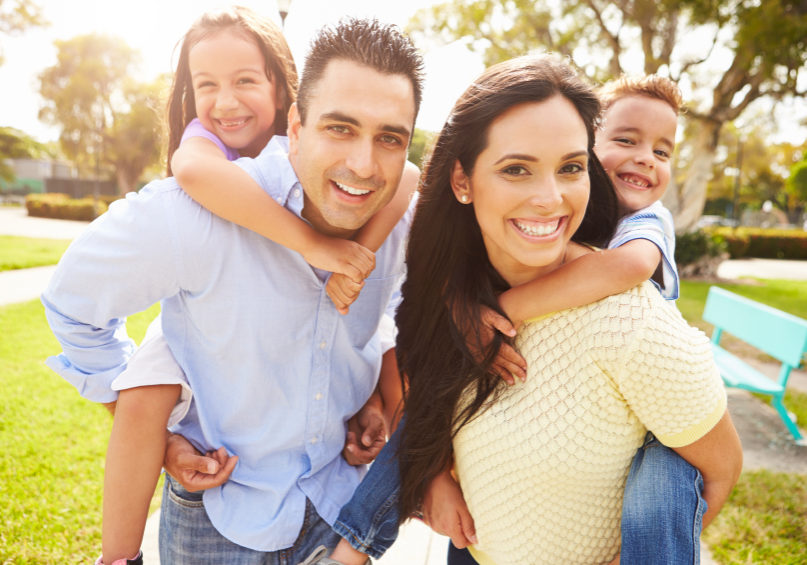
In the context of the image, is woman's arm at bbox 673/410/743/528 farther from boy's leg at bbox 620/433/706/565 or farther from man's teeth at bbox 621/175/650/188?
man's teeth at bbox 621/175/650/188

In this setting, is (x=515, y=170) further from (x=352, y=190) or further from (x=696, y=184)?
(x=696, y=184)

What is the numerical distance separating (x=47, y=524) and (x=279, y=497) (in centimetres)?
254

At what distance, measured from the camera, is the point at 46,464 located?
4.00 m

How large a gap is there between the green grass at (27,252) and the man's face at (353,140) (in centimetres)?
1119

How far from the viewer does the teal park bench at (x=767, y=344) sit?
14.0 ft

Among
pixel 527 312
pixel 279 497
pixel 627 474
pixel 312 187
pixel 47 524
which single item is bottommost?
pixel 47 524

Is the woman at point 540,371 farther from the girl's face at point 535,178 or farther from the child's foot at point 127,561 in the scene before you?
the child's foot at point 127,561

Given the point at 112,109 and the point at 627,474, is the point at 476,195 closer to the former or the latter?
the point at 627,474

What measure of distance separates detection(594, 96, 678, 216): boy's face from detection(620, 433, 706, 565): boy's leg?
119 centimetres

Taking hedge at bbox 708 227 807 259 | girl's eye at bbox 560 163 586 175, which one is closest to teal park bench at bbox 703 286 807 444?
girl's eye at bbox 560 163 586 175

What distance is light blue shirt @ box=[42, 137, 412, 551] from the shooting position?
1588mm

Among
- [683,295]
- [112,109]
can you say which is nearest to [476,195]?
[683,295]

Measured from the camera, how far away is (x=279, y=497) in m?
1.68

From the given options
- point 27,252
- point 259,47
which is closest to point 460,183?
point 259,47
